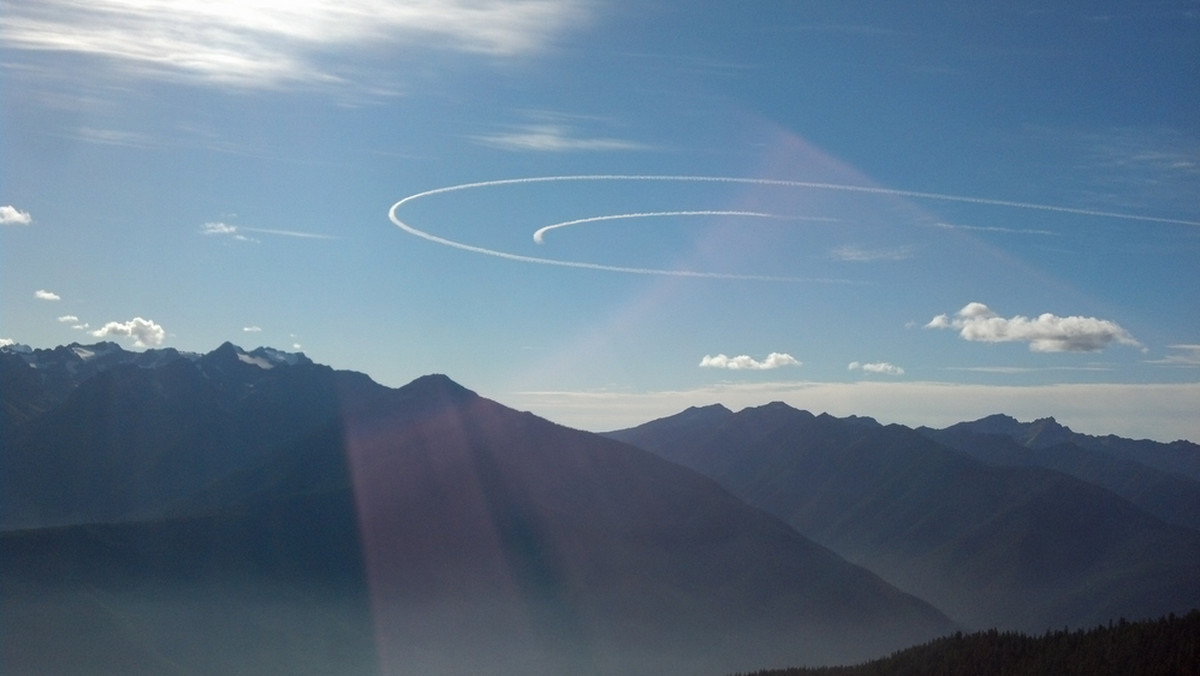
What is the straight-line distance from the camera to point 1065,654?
85250 millimetres

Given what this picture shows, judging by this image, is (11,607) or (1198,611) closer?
(1198,611)

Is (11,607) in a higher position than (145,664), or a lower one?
higher

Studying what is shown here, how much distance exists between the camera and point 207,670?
195 metres

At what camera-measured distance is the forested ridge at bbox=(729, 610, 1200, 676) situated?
78188 mm

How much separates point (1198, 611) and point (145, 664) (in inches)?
6355

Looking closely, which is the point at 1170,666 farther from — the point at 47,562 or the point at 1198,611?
the point at 47,562

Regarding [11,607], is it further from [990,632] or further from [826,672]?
[990,632]

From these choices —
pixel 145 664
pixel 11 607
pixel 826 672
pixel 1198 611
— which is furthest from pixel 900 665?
pixel 11 607

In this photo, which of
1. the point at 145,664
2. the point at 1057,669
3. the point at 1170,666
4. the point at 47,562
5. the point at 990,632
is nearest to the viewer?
the point at 1170,666

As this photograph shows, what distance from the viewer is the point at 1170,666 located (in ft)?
250

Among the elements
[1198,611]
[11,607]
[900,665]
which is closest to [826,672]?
[900,665]

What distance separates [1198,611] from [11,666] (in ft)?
551

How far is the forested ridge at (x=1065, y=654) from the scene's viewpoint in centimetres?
7819

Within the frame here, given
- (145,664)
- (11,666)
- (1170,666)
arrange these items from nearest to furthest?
(1170,666)
(11,666)
(145,664)
